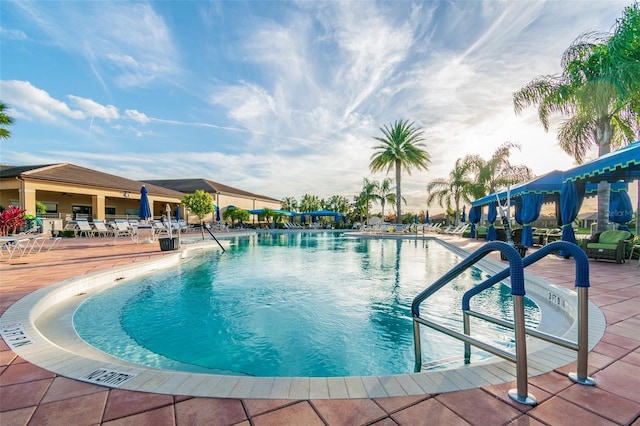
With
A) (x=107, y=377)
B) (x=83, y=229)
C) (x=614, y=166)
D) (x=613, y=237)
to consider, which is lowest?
(x=107, y=377)

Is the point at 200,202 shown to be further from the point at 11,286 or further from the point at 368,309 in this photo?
the point at 368,309

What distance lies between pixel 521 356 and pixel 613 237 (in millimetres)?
10103

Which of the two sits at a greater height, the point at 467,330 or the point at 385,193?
the point at 385,193

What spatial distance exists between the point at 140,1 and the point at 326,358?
10.8m

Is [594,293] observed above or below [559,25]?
below

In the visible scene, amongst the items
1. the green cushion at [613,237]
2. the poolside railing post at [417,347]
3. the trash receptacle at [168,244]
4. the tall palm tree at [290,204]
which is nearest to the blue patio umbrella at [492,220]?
the green cushion at [613,237]

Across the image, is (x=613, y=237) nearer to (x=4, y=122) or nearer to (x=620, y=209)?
(x=620, y=209)

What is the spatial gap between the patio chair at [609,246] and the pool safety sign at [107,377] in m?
11.2

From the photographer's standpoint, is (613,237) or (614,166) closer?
(614,166)

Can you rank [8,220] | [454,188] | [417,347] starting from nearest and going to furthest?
1. [417,347]
2. [8,220]
3. [454,188]

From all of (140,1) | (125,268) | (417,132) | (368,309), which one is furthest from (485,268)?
(417,132)

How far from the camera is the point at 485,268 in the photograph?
830cm

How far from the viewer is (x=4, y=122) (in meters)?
12.5

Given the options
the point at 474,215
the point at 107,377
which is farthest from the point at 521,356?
the point at 474,215
